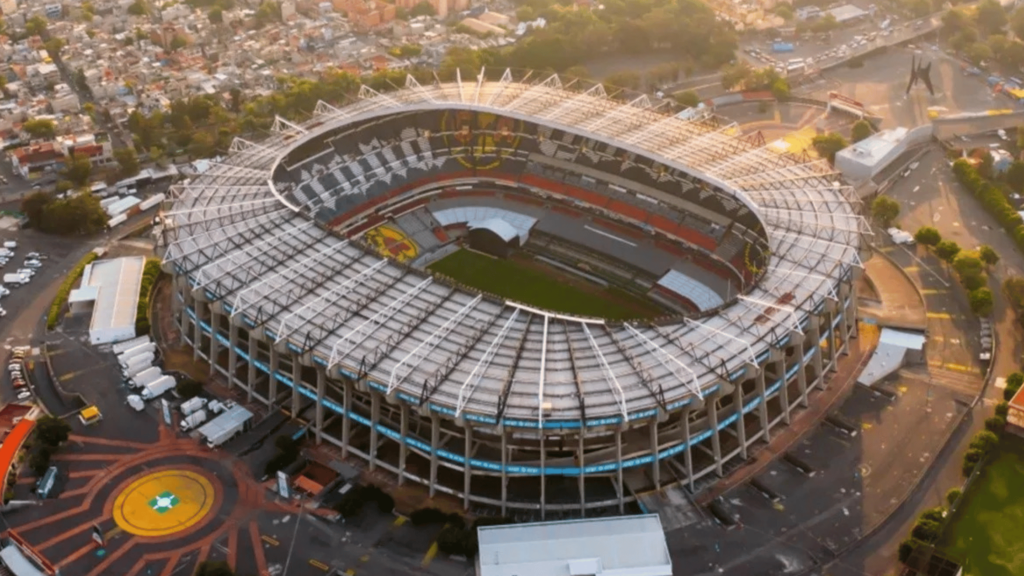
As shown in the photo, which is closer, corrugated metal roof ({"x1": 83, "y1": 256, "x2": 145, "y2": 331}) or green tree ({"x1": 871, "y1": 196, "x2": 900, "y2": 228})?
corrugated metal roof ({"x1": 83, "y1": 256, "x2": 145, "y2": 331})

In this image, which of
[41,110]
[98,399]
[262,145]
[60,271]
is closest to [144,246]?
[60,271]

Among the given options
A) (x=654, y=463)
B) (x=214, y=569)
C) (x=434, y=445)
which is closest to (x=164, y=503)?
(x=214, y=569)

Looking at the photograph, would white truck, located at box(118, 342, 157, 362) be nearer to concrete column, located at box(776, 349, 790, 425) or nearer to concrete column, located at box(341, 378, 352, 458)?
concrete column, located at box(341, 378, 352, 458)

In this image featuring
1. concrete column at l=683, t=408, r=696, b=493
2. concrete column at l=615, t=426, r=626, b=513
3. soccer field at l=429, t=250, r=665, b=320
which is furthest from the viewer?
soccer field at l=429, t=250, r=665, b=320

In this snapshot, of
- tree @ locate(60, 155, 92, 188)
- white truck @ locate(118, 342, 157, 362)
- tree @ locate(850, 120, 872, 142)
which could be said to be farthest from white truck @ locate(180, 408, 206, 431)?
tree @ locate(850, 120, 872, 142)

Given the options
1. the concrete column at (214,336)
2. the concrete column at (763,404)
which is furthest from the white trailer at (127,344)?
the concrete column at (763,404)

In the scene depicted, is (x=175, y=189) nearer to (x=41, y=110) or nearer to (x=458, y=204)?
(x=458, y=204)

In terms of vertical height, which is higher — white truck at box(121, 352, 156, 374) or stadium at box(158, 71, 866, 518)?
stadium at box(158, 71, 866, 518)

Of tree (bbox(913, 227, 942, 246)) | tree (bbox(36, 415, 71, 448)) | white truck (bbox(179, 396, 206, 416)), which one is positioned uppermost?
tree (bbox(913, 227, 942, 246))
